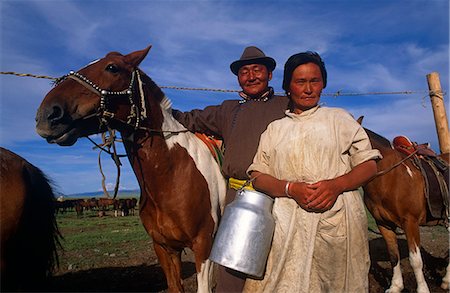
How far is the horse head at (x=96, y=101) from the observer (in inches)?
104

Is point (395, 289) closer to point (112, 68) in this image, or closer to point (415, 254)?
point (415, 254)

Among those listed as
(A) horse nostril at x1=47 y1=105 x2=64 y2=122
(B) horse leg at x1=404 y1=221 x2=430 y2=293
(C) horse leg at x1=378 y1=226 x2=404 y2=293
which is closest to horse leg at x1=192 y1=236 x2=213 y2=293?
(A) horse nostril at x1=47 y1=105 x2=64 y2=122

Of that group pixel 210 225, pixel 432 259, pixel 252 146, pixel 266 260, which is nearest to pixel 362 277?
pixel 266 260

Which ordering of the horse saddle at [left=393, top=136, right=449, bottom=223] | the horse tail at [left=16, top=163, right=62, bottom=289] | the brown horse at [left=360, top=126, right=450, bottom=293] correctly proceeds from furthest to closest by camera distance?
1. the horse saddle at [left=393, top=136, right=449, bottom=223]
2. the brown horse at [left=360, top=126, right=450, bottom=293]
3. the horse tail at [left=16, top=163, right=62, bottom=289]

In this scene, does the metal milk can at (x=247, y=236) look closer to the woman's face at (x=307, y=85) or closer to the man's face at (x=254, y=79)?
the woman's face at (x=307, y=85)

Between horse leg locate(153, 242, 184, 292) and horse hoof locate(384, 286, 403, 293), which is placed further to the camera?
horse hoof locate(384, 286, 403, 293)

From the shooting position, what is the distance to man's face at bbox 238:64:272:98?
10.8 feet

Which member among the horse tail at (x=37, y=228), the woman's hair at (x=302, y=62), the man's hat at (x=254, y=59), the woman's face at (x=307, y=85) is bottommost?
the horse tail at (x=37, y=228)

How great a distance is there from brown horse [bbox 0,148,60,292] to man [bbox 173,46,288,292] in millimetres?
1644

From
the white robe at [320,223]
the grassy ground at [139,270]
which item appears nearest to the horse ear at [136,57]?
the white robe at [320,223]

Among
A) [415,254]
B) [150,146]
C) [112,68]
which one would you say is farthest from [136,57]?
[415,254]

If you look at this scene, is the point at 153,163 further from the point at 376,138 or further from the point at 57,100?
the point at 376,138

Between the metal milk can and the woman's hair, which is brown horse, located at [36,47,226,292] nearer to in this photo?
the metal milk can

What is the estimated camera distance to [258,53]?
129 inches
